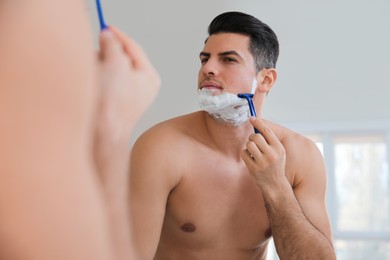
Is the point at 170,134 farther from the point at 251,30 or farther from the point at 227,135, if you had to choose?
the point at 251,30

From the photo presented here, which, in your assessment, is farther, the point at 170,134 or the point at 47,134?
the point at 170,134

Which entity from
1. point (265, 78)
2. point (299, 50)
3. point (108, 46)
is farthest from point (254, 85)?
point (299, 50)

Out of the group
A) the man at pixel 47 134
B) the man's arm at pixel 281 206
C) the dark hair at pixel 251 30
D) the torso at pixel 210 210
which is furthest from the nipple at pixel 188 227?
the man at pixel 47 134

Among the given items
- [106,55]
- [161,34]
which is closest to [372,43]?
Result: [161,34]

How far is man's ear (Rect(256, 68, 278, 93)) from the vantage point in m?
1.52

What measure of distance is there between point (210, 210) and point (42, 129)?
3.88 feet

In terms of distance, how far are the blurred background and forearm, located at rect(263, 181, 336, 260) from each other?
152cm

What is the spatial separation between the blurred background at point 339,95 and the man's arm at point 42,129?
7.98 ft

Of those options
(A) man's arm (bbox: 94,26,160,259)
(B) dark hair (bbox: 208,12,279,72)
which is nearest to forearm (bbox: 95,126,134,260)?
(A) man's arm (bbox: 94,26,160,259)

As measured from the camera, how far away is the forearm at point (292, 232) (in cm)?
118

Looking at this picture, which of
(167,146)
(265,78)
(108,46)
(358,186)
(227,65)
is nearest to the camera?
(108,46)

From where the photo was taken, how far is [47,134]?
0.74 ft

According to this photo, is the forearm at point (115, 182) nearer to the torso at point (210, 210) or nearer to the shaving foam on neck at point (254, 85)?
the torso at point (210, 210)

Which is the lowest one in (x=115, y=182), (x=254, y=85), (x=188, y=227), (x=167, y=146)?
(x=188, y=227)
